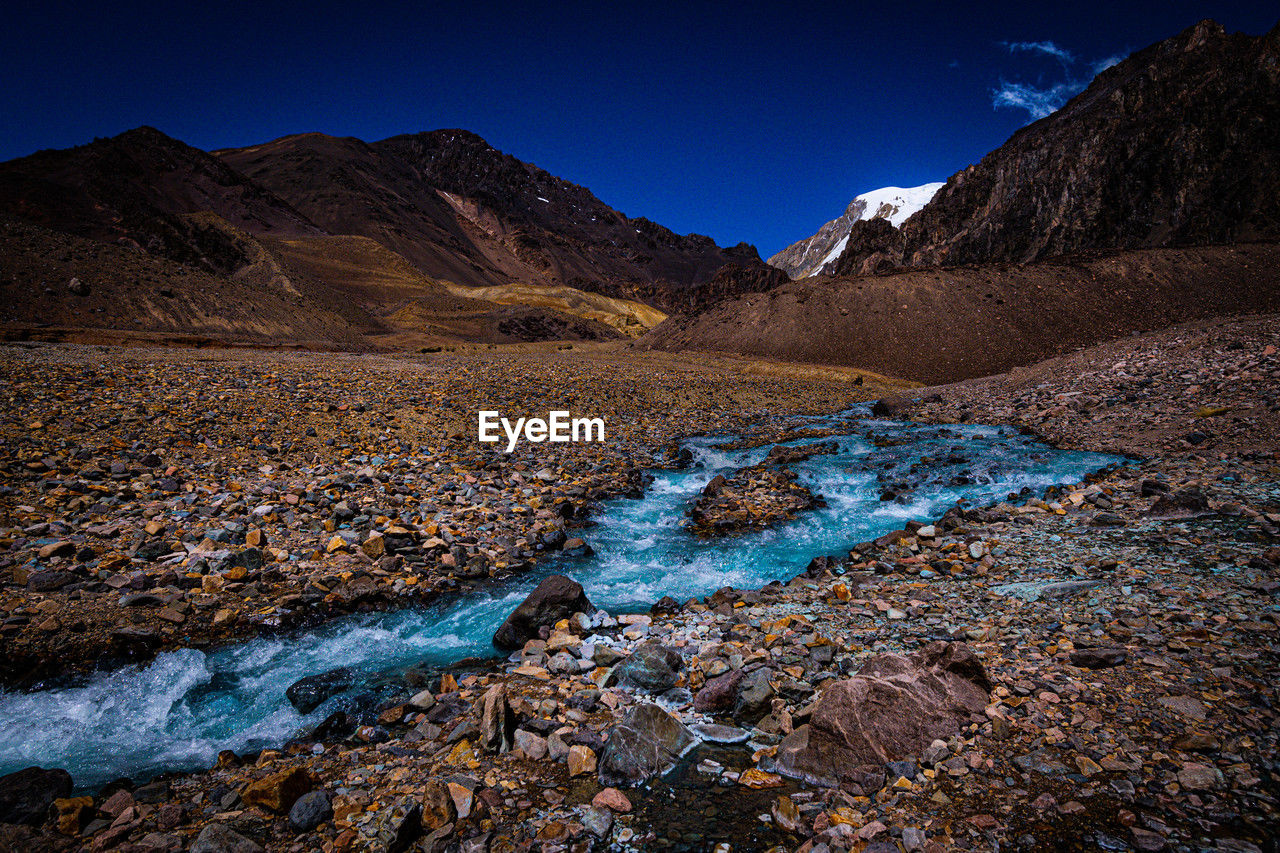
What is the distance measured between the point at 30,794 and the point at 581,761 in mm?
3874

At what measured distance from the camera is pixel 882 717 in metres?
3.82

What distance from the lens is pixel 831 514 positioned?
11.0 meters

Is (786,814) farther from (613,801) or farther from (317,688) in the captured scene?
(317,688)

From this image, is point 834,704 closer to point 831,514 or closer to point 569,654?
point 569,654

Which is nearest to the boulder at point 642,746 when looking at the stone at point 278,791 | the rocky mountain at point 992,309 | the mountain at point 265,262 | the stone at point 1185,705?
the stone at point 278,791

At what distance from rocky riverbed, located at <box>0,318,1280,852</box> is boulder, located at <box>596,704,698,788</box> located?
0.02 metres

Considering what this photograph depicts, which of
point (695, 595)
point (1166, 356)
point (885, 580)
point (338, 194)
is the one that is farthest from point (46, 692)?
point (338, 194)

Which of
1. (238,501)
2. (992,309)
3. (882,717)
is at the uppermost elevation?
(992,309)

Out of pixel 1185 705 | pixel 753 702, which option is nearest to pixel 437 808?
pixel 753 702

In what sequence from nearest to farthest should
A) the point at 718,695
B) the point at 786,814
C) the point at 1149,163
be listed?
the point at 786,814, the point at 718,695, the point at 1149,163

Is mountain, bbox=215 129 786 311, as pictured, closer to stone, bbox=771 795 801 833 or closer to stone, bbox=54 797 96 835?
stone, bbox=771 795 801 833

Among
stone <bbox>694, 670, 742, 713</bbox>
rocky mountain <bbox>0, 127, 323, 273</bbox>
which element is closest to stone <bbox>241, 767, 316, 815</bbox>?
stone <bbox>694, 670, 742, 713</bbox>

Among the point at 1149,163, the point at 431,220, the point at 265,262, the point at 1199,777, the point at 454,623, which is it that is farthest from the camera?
the point at 431,220

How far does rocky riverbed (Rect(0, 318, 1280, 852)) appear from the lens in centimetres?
323
